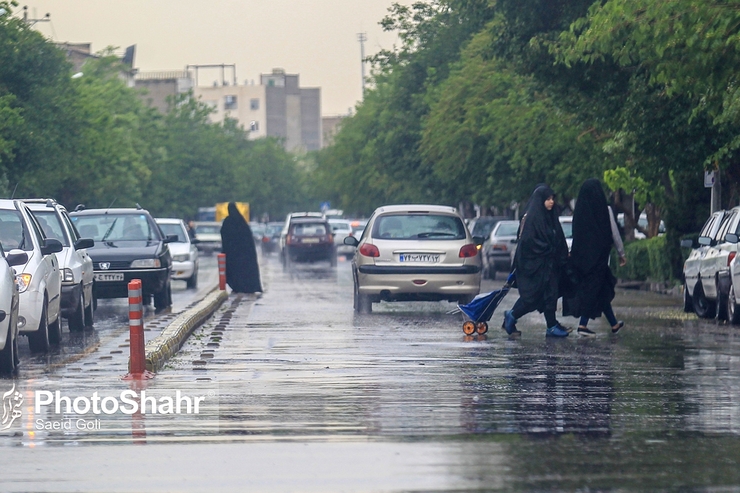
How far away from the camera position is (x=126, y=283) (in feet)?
76.6

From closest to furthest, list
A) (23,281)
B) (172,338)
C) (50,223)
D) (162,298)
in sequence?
(23,281)
(172,338)
(50,223)
(162,298)

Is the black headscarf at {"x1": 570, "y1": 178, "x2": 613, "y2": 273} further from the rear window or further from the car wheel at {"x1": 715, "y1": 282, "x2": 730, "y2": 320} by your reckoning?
the rear window

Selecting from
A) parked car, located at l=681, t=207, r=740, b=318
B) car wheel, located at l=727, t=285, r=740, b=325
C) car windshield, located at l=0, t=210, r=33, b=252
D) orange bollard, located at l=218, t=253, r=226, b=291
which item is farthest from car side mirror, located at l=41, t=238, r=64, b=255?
orange bollard, located at l=218, t=253, r=226, b=291

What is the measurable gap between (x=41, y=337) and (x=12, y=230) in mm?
1588

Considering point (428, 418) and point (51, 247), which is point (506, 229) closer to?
point (51, 247)

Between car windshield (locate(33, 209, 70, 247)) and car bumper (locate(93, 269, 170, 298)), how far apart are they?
3.41 m

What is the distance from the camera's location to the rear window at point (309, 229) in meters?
50.5

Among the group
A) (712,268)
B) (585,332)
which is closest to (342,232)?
(712,268)

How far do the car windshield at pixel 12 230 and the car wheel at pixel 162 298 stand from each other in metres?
7.57

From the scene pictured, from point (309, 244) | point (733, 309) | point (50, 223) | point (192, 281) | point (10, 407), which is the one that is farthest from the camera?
point (309, 244)

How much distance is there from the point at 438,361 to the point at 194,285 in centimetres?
2078

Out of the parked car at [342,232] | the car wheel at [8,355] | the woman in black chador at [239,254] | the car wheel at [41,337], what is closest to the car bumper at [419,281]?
the car wheel at [41,337]

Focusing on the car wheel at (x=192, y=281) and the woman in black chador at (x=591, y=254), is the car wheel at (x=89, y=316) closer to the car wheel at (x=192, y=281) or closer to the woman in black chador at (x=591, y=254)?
the woman in black chador at (x=591, y=254)

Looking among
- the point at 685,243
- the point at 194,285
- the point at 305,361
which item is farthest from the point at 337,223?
the point at 305,361
